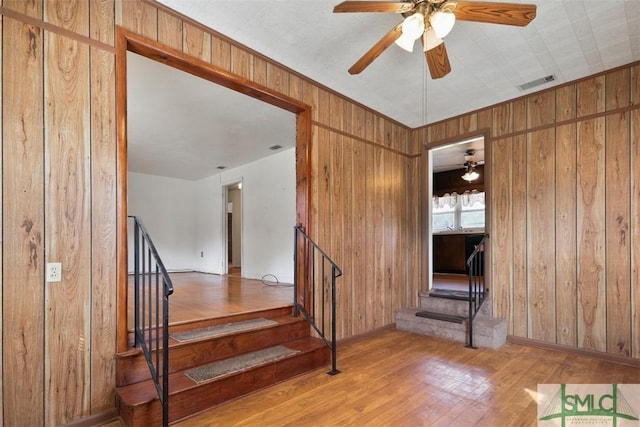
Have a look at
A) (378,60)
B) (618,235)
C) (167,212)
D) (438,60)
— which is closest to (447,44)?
(438,60)

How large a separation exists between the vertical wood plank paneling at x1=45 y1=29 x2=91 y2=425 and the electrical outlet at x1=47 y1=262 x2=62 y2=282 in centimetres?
2

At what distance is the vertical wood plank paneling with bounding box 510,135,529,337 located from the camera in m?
3.77

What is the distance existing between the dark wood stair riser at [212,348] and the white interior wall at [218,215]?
254cm

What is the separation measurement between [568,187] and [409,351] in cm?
250

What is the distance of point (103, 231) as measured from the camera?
83.6 inches

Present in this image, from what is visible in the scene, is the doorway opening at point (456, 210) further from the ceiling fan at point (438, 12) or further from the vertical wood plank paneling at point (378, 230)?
the ceiling fan at point (438, 12)

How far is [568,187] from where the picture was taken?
138 inches

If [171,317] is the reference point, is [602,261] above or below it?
above

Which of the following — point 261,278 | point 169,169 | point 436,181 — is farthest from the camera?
point 436,181

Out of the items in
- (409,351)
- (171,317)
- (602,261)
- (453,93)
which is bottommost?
(409,351)

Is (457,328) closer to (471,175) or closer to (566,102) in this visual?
(566,102)

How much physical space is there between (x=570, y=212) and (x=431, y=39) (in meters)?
2.62

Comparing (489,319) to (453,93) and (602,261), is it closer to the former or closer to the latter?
(602,261)

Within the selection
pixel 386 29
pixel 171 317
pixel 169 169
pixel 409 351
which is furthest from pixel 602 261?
pixel 169 169
